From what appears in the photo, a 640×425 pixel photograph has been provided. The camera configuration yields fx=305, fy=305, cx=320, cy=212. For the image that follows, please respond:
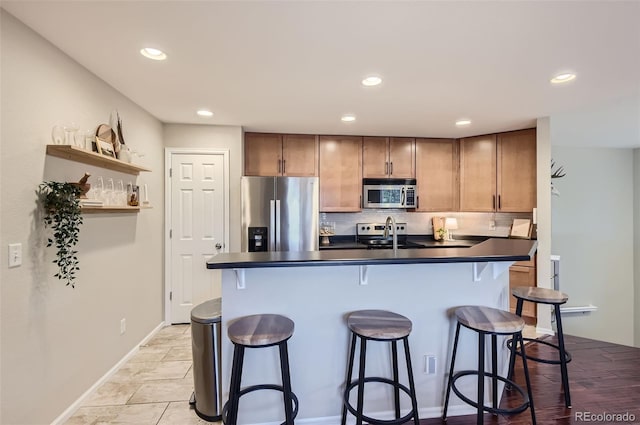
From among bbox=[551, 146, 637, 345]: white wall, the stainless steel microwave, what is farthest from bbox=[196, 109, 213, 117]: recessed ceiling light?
bbox=[551, 146, 637, 345]: white wall

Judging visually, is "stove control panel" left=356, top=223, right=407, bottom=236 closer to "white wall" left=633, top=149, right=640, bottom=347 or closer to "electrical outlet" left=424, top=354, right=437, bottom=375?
"electrical outlet" left=424, top=354, right=437, bottom=375

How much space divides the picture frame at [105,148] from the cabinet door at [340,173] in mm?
2393

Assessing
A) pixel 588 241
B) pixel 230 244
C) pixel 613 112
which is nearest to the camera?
pixel 613 112

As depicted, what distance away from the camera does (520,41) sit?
1.81 metres

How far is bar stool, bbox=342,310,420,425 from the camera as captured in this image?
161cm

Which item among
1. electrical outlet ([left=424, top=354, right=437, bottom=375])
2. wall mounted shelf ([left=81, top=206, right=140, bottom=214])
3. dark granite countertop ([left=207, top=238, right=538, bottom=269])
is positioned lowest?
electrical outlet ([left=424, top=354, right=437, bottom=375])

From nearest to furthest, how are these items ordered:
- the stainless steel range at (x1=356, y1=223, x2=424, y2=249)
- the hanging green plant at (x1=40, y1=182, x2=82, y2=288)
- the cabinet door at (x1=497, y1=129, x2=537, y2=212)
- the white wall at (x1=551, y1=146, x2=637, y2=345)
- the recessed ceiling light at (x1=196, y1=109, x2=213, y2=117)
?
the hanging green plant at (x1=40, y1=182, x2=82, y2=288), the recessed ceiling light at (x1=196, y1=109, x2=213, y2=117), the cabinet door at (x1=497, y1=129, x2=537, y2=212), the stainless steel range at (x1=356, y1=223, x2=424, y2=249), the white wall at (x1=551, y1=146, x2=637, y2=345)

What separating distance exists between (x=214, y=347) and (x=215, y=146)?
2430 mm

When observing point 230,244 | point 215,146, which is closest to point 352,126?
point 215,146

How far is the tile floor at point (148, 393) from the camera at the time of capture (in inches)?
79.4

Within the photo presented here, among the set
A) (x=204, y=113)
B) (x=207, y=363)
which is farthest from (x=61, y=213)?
(x=204, y=113)

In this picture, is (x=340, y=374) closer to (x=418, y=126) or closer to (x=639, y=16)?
(x=639, y=16)

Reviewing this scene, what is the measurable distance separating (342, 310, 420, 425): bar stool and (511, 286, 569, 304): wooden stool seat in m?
1.18

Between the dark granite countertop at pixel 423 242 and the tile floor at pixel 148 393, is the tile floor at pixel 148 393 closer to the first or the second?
the tile floor at pixel 148 393
